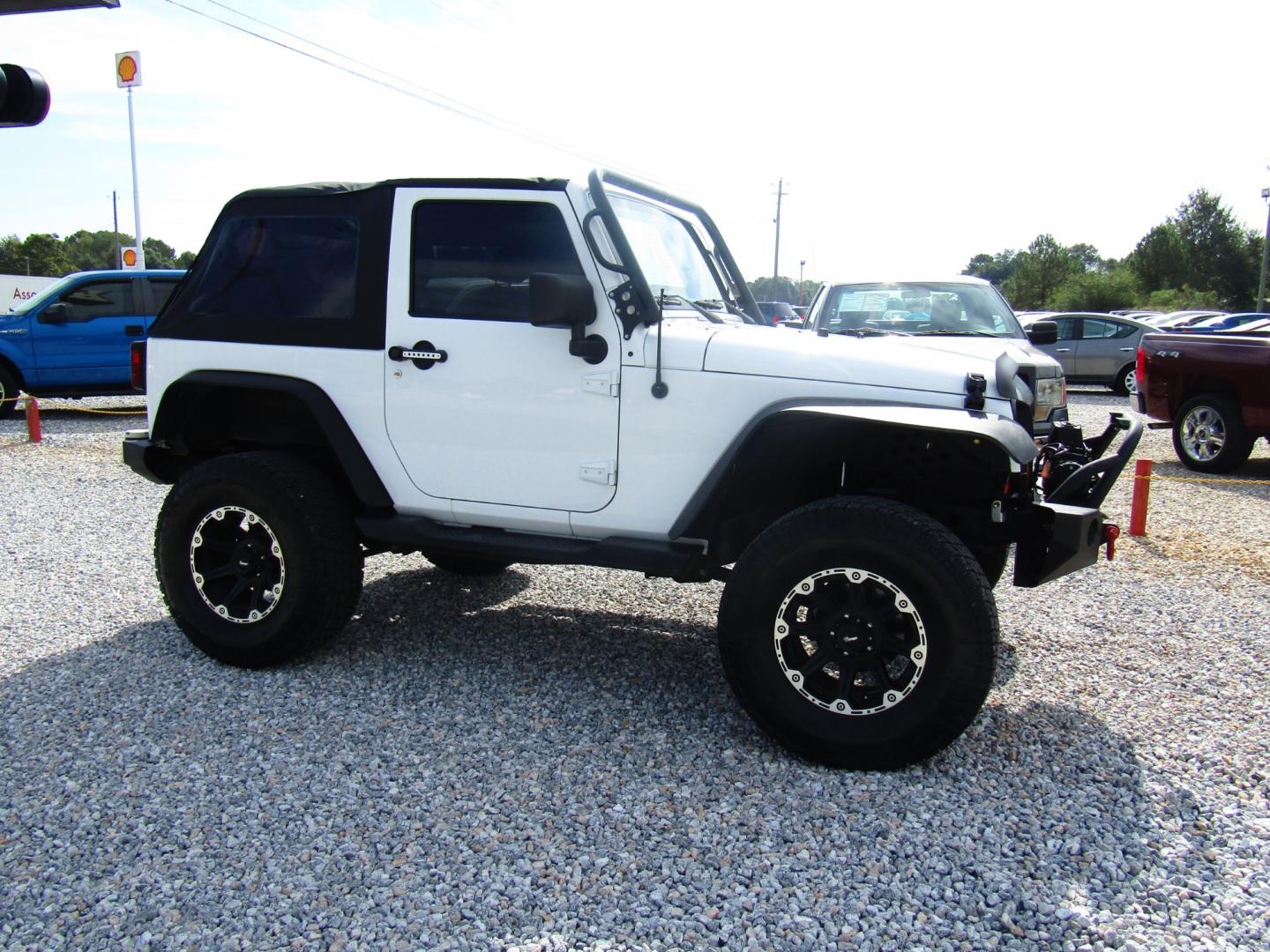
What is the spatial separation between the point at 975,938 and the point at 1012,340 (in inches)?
217

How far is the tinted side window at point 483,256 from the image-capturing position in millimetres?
3760

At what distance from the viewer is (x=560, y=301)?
3381 mm

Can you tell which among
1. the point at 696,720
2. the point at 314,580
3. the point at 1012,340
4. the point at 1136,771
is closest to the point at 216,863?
the point at 314,580

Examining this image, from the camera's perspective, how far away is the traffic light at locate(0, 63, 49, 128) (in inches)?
171

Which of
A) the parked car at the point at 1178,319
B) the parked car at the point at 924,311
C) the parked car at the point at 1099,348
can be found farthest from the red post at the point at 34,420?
the parked car at the point at 1178,319

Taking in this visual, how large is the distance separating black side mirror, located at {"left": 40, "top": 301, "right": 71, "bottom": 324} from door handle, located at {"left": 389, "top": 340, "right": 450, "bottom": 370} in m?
10.7

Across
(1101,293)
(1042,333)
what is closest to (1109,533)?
(1042,333)

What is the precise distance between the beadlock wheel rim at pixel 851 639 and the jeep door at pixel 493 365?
35.5 inches

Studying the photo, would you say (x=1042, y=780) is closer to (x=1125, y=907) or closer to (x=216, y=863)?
(x=1125, y=907)

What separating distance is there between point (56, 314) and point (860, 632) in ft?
40.8

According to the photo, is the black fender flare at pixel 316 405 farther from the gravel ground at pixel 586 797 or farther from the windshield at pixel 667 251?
the windshield at pixel 667 251

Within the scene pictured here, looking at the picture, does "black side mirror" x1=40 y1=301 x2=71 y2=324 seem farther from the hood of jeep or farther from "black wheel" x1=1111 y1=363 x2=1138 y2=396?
"black wheel" x1=1111 y1=363 x2=1138 y2=396

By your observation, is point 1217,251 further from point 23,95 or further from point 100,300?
point 23,95

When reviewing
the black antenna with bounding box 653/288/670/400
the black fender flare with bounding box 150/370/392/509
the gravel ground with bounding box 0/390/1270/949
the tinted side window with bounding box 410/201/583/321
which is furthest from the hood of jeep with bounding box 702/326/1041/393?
the black fender flare with bounding box 150/370/392/509
